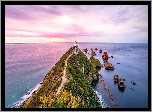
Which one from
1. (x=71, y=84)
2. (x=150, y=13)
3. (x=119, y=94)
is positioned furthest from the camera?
(x=119, y=94)

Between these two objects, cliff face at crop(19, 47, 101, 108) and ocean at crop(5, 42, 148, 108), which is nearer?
cliff face at crop(19, 47, 101, 108)

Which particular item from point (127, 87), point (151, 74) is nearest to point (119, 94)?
point (127, 87)

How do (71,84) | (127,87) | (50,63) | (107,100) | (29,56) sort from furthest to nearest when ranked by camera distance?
1. (50,63)
2. (29,56)
3. (127,87)
4. (107,100)
5. (71,84)

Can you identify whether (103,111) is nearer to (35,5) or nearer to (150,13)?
(150,13)

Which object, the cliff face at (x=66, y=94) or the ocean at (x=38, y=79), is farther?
the ocean at (x=38, y=79)

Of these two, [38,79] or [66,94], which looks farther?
[38,79]

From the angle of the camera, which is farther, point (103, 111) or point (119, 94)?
point (119, 94)

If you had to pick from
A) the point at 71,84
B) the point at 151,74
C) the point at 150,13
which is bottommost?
the point at 71,84

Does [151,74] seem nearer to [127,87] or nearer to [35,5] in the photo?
[35,5]

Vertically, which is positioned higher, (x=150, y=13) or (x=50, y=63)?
(x=150, y=13)

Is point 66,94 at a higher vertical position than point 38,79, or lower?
higher
